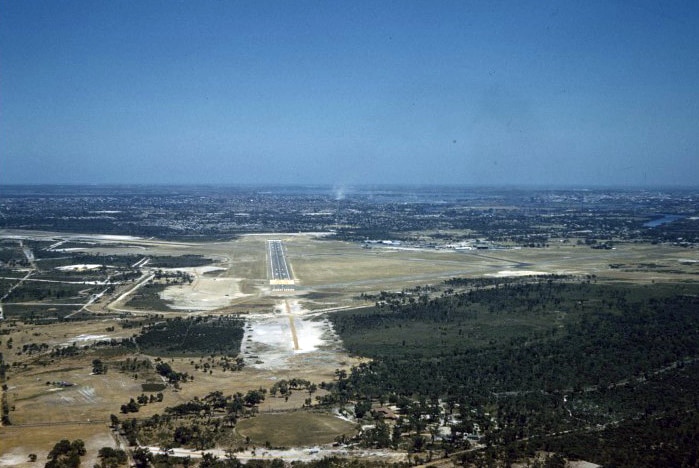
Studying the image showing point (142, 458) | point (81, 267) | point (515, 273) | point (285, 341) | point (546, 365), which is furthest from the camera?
point (81, 267)

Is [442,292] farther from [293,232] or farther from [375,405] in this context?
[293,232]

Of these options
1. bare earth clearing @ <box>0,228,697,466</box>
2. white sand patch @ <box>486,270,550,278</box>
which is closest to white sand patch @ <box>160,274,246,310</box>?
bare earth clearing @ <box>0,228,697,466</box>

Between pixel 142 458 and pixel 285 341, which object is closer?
pixel 142 458

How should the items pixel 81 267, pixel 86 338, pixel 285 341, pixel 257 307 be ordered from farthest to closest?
pixel 81 267 → pixel 257 307 → pixel 86 338 → pixel 285 341

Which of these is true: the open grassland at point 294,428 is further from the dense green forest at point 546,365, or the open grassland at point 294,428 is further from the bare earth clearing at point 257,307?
the dense green forest at point 546,365

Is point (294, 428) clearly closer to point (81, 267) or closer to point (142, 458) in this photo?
point (142, 458)

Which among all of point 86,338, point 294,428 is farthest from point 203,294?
point 294,428
